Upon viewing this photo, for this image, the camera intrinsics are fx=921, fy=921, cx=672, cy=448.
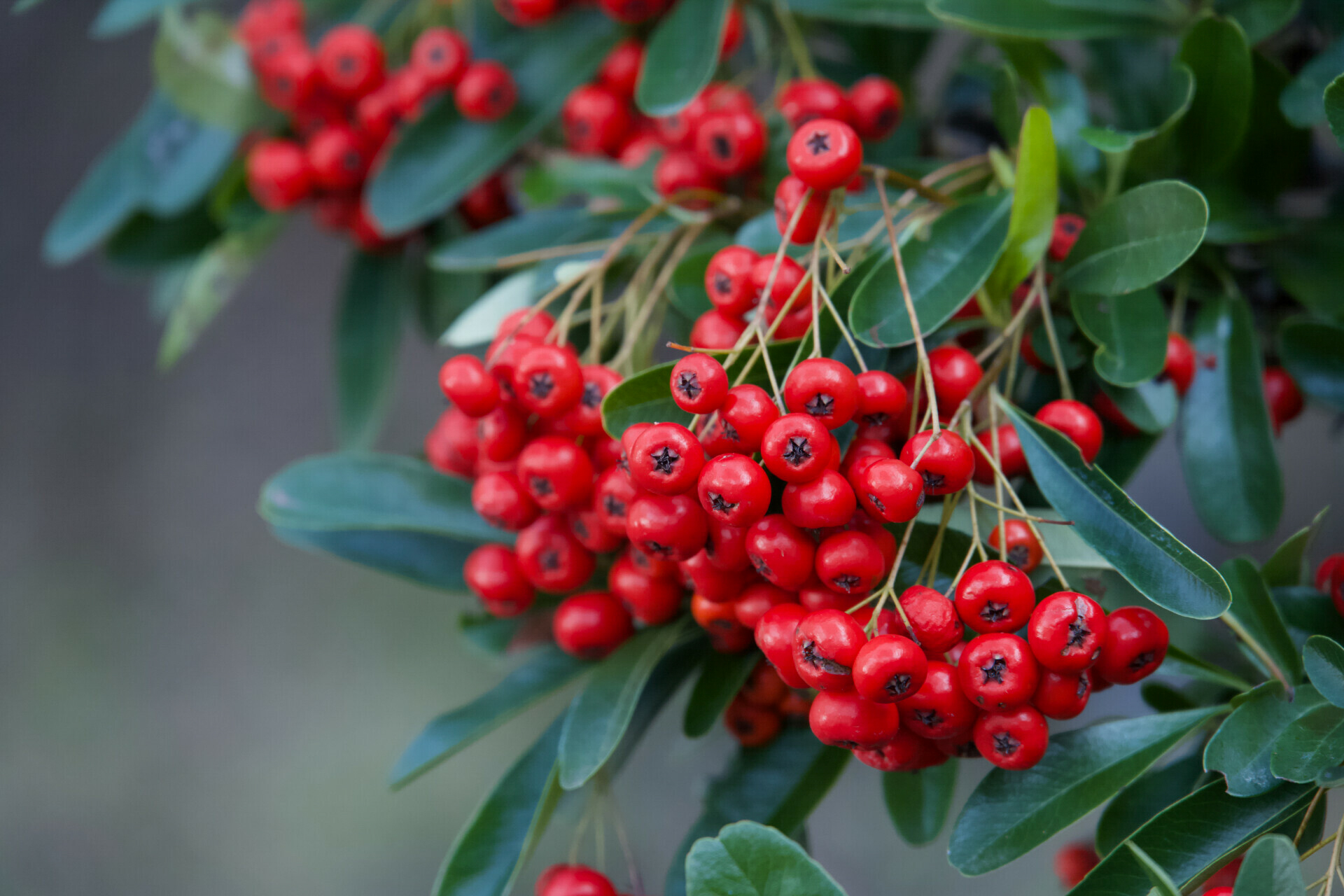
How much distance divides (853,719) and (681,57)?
0.51 m

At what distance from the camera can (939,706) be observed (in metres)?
0.43

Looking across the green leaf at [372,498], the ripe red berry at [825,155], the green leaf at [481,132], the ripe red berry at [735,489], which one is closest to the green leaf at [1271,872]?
the ripe red berry at [735,489]

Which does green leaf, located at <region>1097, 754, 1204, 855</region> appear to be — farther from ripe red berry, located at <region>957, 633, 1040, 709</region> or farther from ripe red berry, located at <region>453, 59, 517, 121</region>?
ripe red berry, located at <region>453, 59, 517, 121</region>

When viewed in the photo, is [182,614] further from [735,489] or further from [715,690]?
[735,489]

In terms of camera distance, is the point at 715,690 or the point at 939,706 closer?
the point at 939,706

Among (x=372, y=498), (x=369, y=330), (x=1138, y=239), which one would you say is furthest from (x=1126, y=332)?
(x=369, y=330)

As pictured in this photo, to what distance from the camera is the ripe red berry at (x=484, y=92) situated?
793mm

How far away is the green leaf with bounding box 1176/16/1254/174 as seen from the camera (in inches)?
21.9

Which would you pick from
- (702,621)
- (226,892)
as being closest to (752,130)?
(702,621)

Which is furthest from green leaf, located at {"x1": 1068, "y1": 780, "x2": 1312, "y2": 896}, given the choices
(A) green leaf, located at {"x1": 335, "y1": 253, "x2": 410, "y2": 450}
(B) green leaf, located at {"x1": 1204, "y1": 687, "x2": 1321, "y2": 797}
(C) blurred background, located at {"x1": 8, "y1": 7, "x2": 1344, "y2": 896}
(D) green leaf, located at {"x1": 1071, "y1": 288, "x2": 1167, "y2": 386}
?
(C) blurred background, located at {"x1": 8, "y1": 7, "x2": 1344, "y2": 896}

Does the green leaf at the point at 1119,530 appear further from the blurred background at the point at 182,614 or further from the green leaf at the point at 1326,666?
the blurred background at the point at 182,614

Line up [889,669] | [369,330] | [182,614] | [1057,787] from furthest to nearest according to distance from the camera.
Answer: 1. [182,614]
2. [369,330]
3. [1057,787]
4. [889,669]

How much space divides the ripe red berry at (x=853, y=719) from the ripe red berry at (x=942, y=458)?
108 millimetres

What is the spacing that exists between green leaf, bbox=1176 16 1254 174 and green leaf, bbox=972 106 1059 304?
0.54ft
